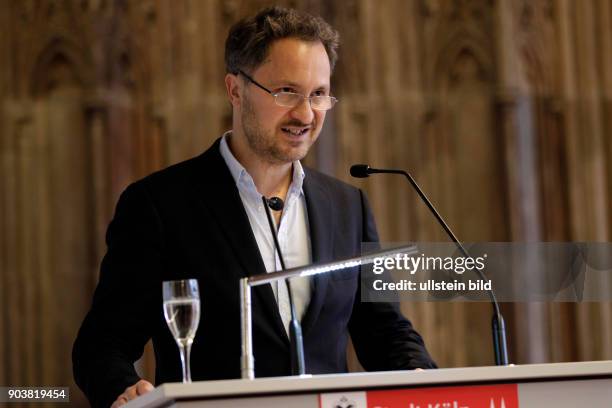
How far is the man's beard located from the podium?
3.47 feet

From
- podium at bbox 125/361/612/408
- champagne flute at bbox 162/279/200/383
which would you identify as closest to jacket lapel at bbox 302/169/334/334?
champagne flute at bbox 162/279/200/383

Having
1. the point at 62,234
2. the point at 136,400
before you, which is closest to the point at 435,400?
the point at 136,400

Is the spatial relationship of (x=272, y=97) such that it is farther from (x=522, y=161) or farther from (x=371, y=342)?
(x=522, y=161)

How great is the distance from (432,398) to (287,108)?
1181 millimetres

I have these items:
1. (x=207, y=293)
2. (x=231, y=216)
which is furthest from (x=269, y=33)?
(x=207, y=293)

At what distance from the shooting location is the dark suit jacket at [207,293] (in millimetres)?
3256

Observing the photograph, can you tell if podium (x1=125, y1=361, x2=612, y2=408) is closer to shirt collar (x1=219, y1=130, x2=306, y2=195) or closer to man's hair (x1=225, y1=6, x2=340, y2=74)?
shirt collar (x1=219, y1=130, x2=306, y2=195)

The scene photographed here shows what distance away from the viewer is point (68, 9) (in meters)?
5.67

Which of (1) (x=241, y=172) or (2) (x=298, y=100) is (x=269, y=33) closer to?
(2) (x=298, y=100)

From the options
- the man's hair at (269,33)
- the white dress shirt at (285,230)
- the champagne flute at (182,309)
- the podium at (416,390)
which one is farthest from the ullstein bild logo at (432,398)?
the man's hair at (269,33)

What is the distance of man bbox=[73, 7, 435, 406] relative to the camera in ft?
10.7

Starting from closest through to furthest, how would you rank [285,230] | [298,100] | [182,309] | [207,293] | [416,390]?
[416,390] → [182,309] → [207,293] → [298,100] → [285,230]

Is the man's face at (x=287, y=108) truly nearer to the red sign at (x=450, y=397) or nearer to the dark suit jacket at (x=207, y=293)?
A: the dark suit jacket at (x=207, y=293)

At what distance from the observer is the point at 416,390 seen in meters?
2.53
